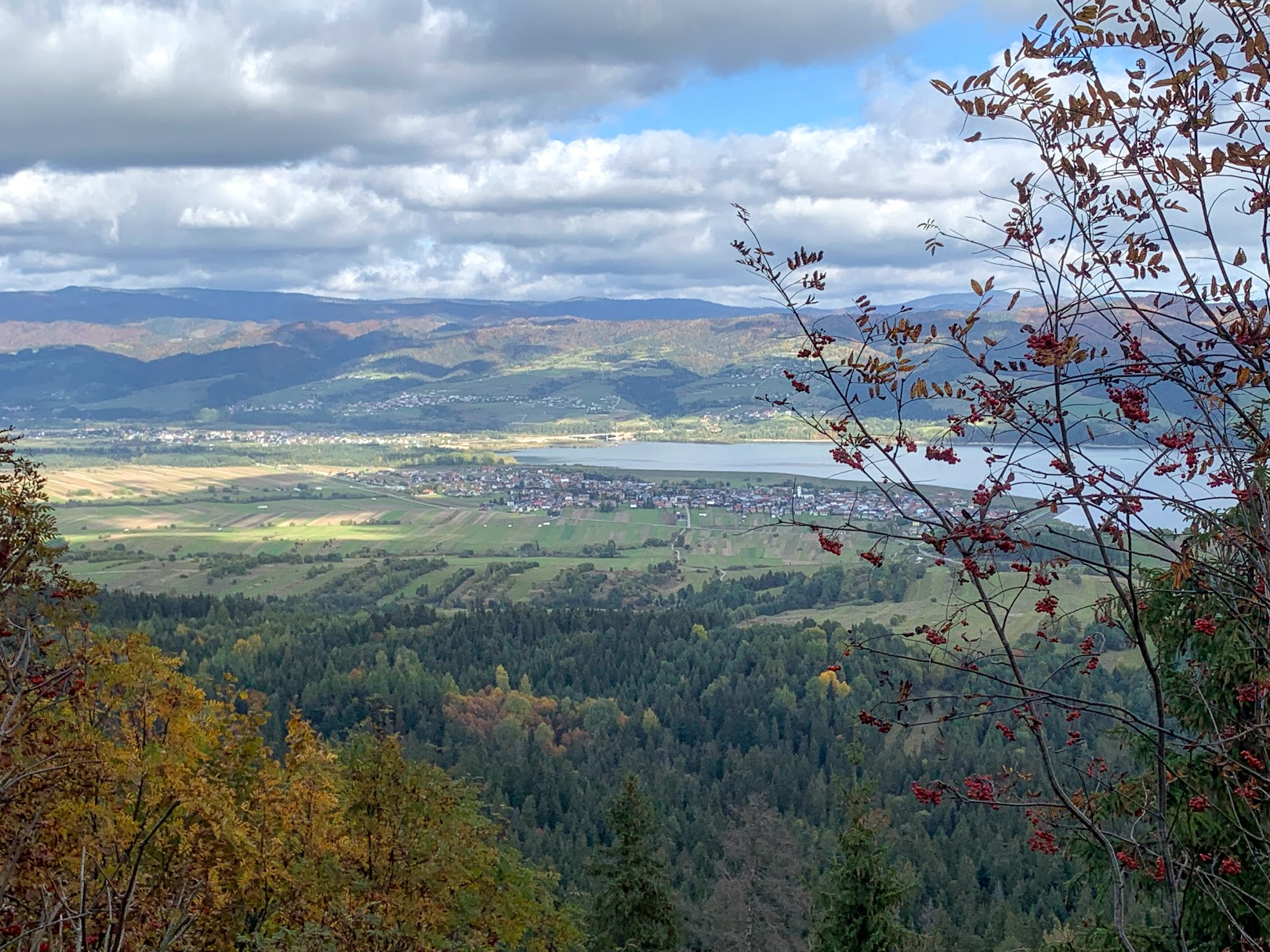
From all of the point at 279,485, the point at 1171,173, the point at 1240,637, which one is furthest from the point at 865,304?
the point at 279,485

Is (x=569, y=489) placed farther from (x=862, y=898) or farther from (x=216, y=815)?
(x=216, y=815)

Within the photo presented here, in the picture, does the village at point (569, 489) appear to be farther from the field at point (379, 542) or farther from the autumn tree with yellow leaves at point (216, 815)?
the autumn tree with yellow leaves at point (216, 815)

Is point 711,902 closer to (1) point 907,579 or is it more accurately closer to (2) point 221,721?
(2) point 221,721

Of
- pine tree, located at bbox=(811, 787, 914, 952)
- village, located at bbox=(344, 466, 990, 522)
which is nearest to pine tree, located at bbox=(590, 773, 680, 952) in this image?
pine tree, located at bbox=(811, 787, 914, 952)

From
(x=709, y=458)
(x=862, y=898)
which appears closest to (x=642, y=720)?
(x=862, y=898)

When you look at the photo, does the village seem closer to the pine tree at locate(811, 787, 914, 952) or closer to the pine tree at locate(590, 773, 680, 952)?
the pine tree at locate(590, 773, 680, 952)
